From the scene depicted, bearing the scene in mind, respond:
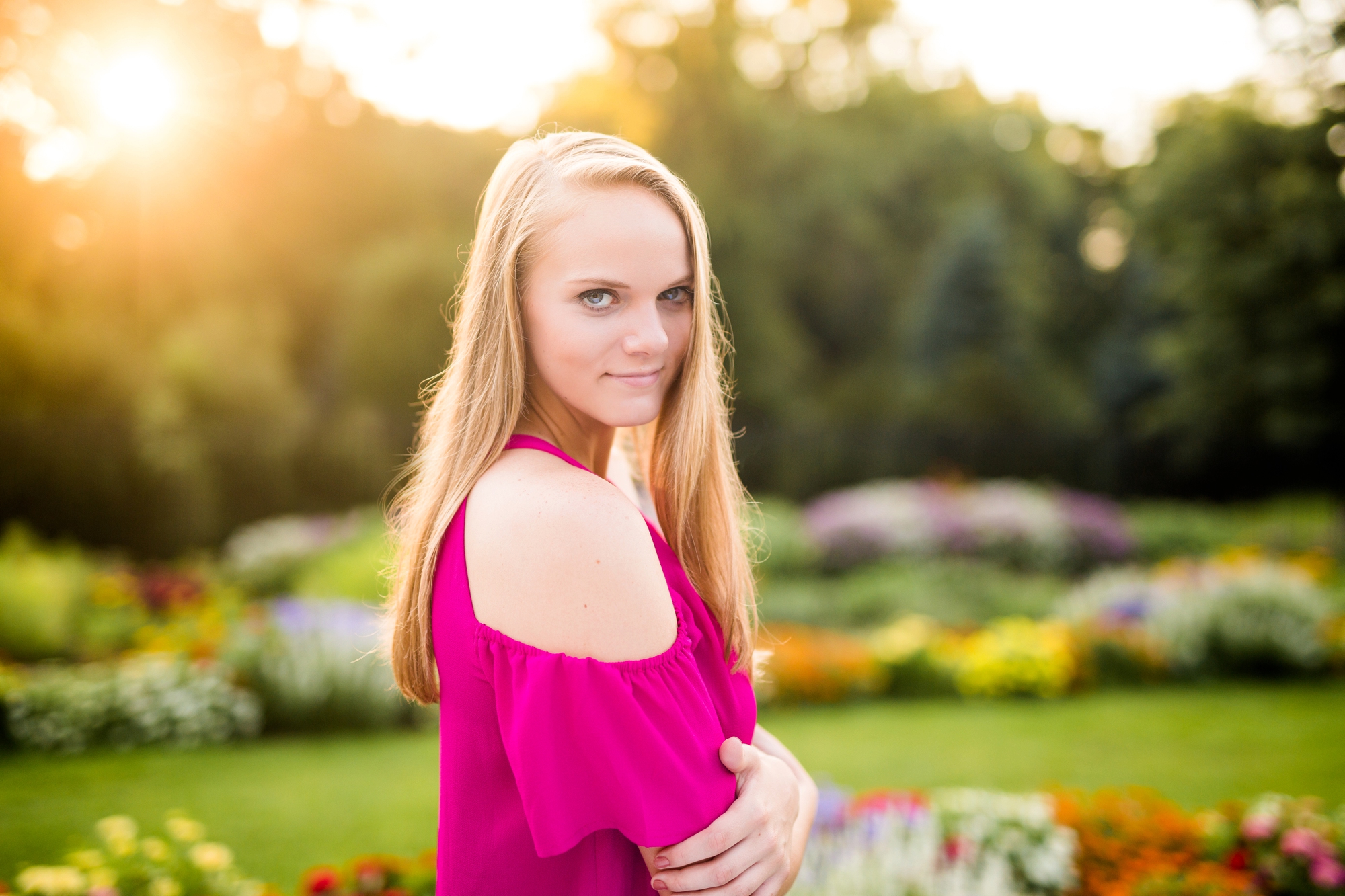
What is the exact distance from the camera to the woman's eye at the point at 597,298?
1312mm

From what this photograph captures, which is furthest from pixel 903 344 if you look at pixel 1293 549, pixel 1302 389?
pixel 1293 549

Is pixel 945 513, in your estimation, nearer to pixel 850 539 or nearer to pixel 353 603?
pixel 850 539

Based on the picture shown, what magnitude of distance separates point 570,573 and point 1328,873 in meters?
3.47

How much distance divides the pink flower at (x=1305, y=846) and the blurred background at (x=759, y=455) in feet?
0.23

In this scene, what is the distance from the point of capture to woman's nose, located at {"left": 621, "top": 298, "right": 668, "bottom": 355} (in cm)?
130

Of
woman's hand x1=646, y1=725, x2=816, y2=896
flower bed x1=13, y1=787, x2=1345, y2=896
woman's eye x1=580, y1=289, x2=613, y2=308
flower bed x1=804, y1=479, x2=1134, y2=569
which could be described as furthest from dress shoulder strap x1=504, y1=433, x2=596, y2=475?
flower bed x1=804, y1=479, x2=1134, y2=569

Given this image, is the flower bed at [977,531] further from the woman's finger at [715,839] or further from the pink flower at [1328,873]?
the woman's finger at [715,839]

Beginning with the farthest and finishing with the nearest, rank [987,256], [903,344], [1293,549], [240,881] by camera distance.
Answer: [903,344], [987,256], [1293,549], [240,881]

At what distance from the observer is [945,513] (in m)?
11.7

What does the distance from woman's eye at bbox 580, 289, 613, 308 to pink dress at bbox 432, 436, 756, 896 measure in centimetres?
23

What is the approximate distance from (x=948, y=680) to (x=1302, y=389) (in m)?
11.5

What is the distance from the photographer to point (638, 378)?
4.43ft

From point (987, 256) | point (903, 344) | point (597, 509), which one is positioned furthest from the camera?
point (903, 344)

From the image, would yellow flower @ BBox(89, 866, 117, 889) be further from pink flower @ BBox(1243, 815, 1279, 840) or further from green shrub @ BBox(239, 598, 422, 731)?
pink flower @ BBox(1243, 815, 1279, 840)
